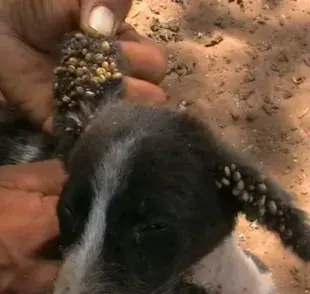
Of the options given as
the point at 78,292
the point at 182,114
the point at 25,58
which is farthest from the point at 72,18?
the point at 78,292

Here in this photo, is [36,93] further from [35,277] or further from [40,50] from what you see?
[35,277]

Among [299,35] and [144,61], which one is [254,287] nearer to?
[144,61]

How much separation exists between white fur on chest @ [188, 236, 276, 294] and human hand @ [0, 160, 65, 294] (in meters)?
0.49

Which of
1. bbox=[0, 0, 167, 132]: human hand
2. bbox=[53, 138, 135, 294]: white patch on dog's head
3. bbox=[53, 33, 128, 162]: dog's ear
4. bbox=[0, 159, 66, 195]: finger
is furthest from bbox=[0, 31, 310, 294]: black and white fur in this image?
bbox=[0, 0, 167, 132]: human hand

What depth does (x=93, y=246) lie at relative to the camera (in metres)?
2.11

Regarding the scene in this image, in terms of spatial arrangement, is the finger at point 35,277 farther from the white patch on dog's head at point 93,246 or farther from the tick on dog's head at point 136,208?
the white patch on dog's head at point 93,246

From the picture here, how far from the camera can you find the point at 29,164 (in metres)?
2.83

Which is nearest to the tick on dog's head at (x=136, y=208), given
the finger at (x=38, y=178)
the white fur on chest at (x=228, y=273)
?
the white fur on chest at (x=228, y=273)

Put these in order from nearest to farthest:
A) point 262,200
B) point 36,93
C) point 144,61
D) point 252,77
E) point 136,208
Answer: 1. point 136,208
2. point 262,200
3. point 144,61
4. point 36,93
5. point 252,77

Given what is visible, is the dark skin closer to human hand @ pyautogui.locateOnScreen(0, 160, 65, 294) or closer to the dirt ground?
human hand @ pyautogui.locateOnScreen(0, 160, 65, 294)

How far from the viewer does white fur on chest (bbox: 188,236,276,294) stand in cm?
253

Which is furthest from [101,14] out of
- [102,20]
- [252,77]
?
[252,77]

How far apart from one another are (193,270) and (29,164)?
77 centimetres

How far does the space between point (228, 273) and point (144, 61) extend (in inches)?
36.4
